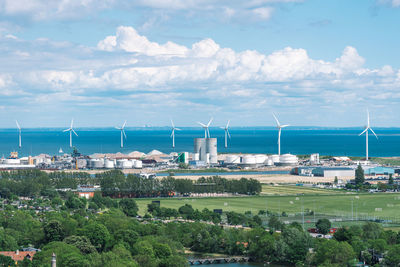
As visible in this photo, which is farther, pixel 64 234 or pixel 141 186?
pixel 141 186

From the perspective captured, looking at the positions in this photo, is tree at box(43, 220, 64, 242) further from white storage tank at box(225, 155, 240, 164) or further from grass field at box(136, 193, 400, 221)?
white storage tank at box(225, 155, 240, 164)

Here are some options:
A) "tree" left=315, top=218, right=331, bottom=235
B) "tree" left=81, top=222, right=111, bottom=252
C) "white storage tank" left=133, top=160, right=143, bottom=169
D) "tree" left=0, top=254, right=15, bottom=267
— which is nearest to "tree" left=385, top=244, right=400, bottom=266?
"tree" left=315, top=218, right=331, bottom=235

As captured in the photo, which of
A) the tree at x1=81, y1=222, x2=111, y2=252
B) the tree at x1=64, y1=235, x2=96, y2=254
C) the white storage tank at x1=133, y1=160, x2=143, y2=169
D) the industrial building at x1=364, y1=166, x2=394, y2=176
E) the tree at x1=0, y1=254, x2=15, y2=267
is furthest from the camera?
the white storage tank at x1=133, y1=160, x2=143, y2=169

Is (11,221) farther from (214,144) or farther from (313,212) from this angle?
(214,144)

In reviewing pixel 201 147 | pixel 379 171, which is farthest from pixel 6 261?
pixel 201 147

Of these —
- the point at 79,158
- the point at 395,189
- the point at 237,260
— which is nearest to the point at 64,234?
the point at 237,260

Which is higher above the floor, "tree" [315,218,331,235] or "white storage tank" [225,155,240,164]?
"white storage tank" [225,155,240,164]
